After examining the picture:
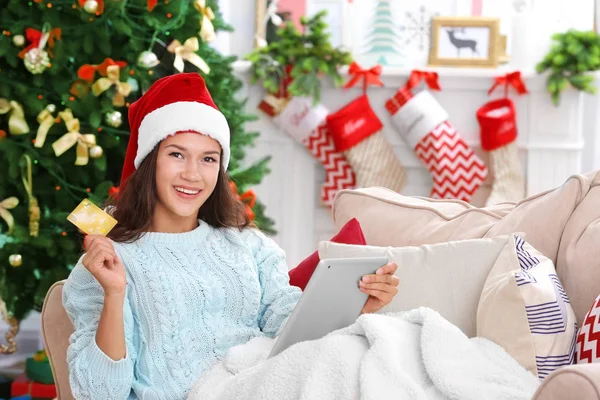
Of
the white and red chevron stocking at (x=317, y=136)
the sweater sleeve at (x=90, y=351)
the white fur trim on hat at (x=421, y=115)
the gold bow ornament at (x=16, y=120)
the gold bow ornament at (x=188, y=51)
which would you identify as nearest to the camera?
the sweater sleeve at (x=90, y=351)

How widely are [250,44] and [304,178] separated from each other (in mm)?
755

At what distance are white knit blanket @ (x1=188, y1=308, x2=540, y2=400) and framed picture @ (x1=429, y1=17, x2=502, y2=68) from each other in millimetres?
2749

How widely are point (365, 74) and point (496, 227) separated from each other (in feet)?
7.01

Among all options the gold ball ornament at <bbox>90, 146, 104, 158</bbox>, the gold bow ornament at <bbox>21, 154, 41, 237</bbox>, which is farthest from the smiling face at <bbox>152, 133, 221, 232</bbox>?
the gold bow ornament at <bbox>21, 154, 41, 237</bbox>

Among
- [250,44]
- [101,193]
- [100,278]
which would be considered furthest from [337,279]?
[250,44]

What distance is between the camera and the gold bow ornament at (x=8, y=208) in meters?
3.25

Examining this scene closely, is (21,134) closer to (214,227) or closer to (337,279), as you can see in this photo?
(214,227)

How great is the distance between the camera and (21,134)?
326 cm

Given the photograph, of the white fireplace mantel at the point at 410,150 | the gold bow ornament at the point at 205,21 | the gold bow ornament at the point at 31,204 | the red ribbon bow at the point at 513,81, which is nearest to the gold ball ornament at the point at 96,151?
the gold bow ornament at the point at 31,204

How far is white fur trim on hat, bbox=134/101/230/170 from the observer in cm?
191

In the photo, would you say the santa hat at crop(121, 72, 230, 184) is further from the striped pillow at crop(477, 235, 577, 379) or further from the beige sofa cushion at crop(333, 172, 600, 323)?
the striped pillow at crop(477, 235, 577, 379)

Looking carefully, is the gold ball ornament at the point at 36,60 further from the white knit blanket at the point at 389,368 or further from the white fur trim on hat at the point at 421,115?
the white knit blanket at the point at 389,368

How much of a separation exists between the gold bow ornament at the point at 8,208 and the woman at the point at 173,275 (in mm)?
1364

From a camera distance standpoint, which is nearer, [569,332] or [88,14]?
[569,332]
